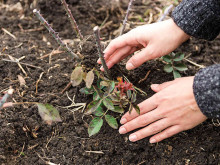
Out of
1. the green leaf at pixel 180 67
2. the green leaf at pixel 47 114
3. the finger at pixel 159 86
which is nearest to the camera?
the green leaf at pixel 47 114

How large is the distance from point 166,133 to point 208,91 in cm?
36

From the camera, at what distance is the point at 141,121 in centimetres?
143

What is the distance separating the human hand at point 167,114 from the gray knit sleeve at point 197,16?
11.5 inches

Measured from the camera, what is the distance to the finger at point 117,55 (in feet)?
5.07

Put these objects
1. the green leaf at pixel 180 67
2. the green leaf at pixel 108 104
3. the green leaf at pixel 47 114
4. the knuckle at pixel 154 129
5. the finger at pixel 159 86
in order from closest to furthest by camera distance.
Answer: the green leaf at pixel 47 114 < the green leaf at pixel 108 104 < the knuckle at pixel 154 129 < the finger at pixel 159 86 < the green leaf at pixel 180 67

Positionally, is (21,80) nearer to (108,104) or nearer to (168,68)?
(108,104)

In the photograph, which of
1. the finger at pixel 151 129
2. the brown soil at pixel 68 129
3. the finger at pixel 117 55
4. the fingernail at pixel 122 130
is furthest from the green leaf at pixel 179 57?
the fingernail at pixel 122 130

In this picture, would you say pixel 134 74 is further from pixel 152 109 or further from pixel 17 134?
pixel 17 134

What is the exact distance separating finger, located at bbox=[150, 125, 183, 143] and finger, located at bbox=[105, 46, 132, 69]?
20.0 inches

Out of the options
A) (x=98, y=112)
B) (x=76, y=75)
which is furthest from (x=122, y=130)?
(x=76, y=75)

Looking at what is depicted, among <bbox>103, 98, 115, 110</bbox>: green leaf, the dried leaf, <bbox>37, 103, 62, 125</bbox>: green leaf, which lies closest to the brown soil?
the dried leaf

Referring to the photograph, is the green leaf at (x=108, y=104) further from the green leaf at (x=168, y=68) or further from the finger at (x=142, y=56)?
the green leaf at (x=168, y=68)

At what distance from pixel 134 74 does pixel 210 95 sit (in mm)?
580

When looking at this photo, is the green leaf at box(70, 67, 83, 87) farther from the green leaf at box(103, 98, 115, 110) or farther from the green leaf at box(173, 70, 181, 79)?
the green leaf at box(173, 70, 181, 79)
